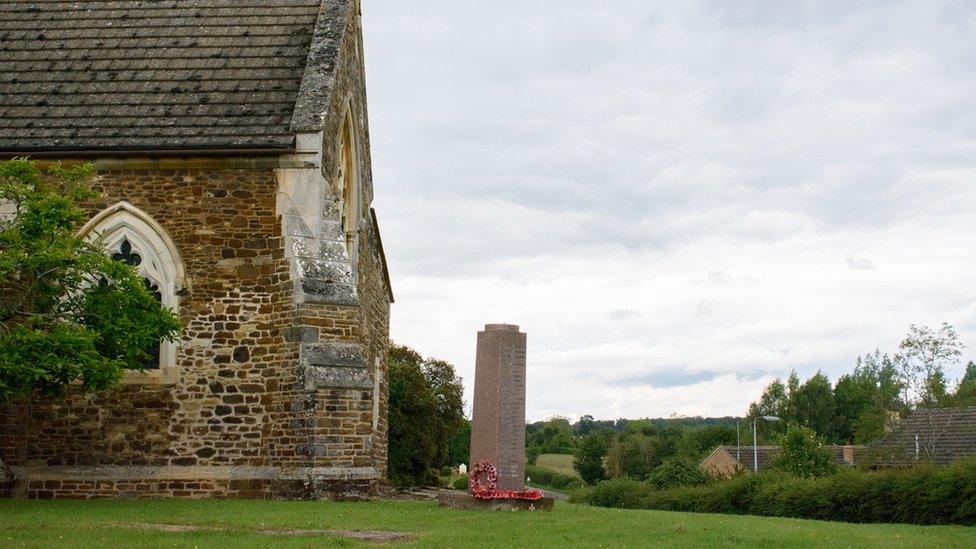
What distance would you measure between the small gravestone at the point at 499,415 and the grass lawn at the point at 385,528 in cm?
95

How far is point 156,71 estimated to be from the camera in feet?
67.2

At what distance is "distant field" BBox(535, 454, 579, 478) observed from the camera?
8698cm

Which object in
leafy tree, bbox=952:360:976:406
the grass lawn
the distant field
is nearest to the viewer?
the grass lawn

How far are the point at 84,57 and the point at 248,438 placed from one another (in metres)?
8.47

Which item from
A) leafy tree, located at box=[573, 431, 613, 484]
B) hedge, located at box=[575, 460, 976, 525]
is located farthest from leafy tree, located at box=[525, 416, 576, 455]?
hedge, located at box=[575, 460, 976, 525]

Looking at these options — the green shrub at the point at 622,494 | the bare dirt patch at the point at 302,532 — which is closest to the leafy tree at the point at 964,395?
the green shrub at the point at 622,494

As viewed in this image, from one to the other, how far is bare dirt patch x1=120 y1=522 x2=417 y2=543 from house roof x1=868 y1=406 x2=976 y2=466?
25285mm

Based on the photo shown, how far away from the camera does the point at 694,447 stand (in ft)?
285

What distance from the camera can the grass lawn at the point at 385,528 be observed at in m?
12.1

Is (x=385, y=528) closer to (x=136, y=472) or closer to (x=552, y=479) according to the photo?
(x=136, y=472)

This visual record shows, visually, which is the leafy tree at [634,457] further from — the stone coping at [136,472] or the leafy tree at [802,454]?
the stone coping at [136,472]

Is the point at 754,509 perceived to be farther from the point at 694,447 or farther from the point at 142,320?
the point at 694,447

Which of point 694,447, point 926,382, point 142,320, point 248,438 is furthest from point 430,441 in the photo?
point 694,447

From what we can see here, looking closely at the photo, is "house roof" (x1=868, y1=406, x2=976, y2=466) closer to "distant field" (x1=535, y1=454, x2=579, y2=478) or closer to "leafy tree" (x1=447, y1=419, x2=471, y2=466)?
"leafy tree" (x1=447, y1=419, x2=471, y2=466)
